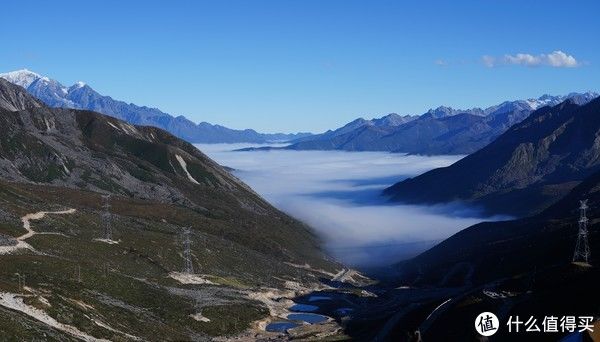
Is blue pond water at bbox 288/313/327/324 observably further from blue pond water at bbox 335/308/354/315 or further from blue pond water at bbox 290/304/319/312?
blue pond water at bbox 335/308/354/315

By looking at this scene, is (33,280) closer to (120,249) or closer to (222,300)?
(222,300)

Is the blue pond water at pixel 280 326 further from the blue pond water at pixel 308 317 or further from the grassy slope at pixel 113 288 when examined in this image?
the blue pond water at pixel 308 317

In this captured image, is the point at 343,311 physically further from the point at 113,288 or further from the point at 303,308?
the point at 113,288

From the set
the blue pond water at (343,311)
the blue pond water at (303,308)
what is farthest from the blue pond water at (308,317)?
the blue pond water at (343,311)

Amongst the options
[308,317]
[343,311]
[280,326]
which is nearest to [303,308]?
[343,311]

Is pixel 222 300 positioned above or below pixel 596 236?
below

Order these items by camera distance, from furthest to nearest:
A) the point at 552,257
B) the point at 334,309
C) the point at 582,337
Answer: the point at 552,257, the point at 334,309, the point at 582,337

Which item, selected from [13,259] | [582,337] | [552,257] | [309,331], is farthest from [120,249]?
[582,337]
